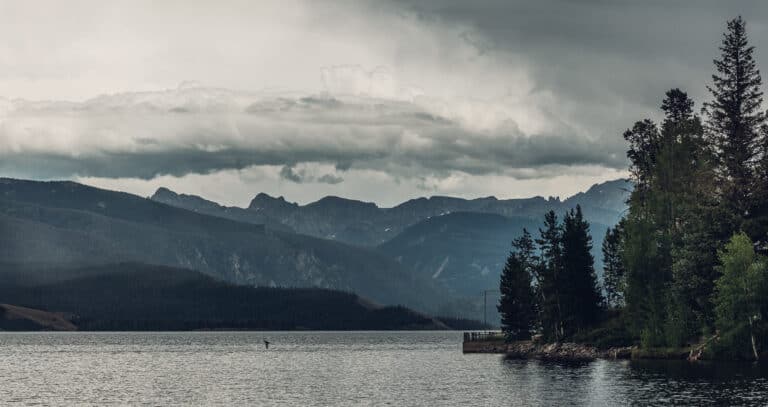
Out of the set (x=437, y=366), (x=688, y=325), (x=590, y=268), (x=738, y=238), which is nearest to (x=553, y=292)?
(x=590, y=268)

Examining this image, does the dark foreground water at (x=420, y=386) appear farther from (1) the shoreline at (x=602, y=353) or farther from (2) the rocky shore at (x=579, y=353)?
(2) the rocky shore at (x=579, y=353)

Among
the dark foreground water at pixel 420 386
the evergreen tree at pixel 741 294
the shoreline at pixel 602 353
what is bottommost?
the dark foreground water at pixel 420 386

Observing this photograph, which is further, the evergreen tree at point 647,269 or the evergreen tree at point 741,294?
the evergreen tree at point 647,269

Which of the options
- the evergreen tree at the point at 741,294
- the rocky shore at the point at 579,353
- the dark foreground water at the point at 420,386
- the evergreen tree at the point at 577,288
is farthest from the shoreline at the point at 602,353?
the evergreen tree at the point at 741,294

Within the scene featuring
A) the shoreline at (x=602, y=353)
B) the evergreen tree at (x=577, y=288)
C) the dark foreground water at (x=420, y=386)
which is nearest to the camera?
the dark foreground water at (x=420, y=386)

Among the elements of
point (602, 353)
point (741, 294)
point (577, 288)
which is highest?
point (577, 288)

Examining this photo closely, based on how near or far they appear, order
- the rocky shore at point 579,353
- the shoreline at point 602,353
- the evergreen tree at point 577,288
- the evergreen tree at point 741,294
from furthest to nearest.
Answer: the evergreen tree at point 577,288 → the rocky shore at point 579,353 → the shoreline at point 602,353 → the evergreen tree at point 741,294

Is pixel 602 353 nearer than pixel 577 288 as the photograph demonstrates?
Yes

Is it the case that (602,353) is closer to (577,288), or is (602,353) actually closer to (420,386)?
(577,288)

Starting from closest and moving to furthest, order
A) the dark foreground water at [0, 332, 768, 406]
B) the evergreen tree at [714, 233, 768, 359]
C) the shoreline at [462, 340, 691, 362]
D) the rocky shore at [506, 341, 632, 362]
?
the dark foreground water at [0, 332, 768, 406], the evergreen tree at [714, 233, 768, 359], the shoreline at [462, 340, 691, 362], the rocky shore at [506, 341, 632, 362]

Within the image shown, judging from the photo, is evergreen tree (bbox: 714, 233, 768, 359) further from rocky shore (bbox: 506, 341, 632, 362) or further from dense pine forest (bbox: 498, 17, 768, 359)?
rocky shore (bbox: 506, 341, 632, 362)

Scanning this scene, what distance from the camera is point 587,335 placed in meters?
189

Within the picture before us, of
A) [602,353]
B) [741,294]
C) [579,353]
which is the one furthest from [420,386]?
[579,353]

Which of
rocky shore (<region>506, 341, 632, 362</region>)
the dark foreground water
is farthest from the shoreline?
the dark foreground water
